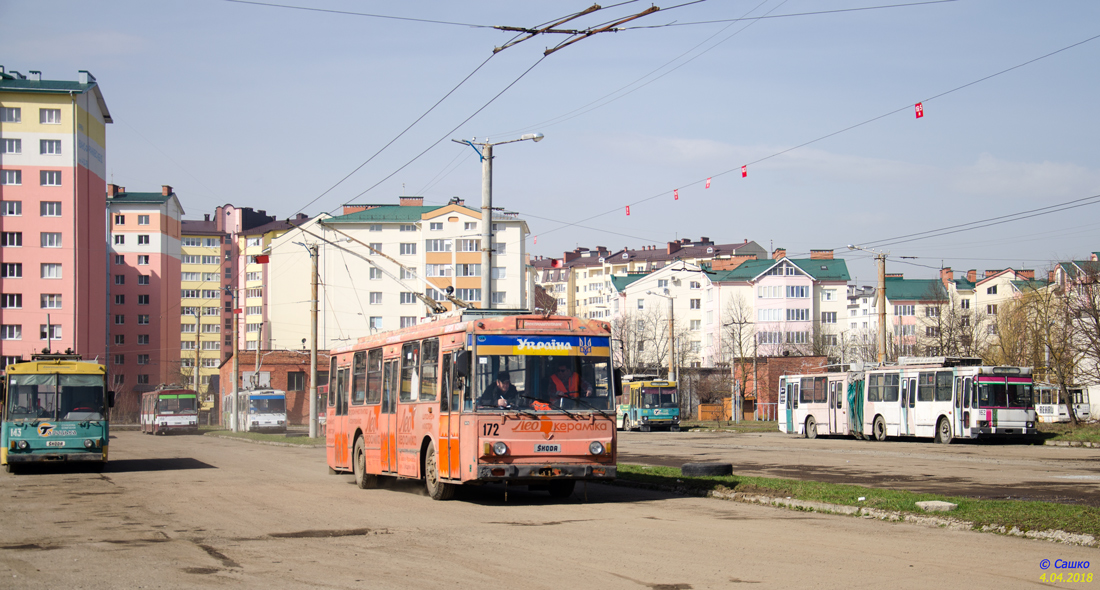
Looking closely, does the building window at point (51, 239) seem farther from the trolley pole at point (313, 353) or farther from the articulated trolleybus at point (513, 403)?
the articulated trolleybus at point (513, 403)

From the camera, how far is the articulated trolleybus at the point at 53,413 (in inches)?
921

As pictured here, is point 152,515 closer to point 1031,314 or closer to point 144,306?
point 1031,314

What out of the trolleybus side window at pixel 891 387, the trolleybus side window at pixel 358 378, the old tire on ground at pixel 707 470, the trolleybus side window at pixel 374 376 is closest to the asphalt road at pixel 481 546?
the old tire on ground at pixel 707 470

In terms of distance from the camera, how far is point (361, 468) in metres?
19.0

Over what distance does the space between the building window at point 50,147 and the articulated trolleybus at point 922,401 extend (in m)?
60.9

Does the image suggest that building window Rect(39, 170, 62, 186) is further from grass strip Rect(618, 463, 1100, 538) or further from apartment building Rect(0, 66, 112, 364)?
grass strip Rect(618, 463, 1100, 538)

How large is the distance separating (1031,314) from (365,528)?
5197 cm

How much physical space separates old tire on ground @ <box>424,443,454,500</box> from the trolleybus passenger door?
4.39ft

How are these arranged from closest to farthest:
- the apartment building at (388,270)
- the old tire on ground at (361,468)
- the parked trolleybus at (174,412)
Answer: the old tire on ground at (361,468) < the parked trolleybus at (174,412) < the apartment building at (388,270)

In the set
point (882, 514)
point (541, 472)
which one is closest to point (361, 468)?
point (541, 472)

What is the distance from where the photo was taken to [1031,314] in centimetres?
5562

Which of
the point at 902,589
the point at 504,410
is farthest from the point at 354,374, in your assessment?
the point at 902,589

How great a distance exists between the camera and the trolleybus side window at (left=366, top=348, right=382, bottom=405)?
18461mm

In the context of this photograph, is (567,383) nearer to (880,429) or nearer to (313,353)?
(313,353)
